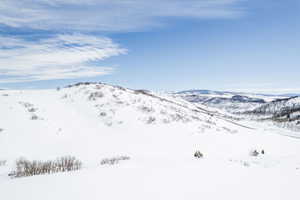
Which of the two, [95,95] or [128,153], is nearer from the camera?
[128,153]

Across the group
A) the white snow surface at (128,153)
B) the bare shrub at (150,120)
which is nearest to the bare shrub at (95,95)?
the white snow surface at (128,153)

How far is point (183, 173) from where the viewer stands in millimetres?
7586

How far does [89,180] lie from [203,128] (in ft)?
64.4

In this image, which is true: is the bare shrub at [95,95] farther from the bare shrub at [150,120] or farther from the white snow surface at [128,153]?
the bare shrub at [150,120]

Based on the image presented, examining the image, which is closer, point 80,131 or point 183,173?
point 183,173

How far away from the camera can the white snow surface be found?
19.6 ft

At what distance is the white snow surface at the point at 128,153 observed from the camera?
5.98 meters

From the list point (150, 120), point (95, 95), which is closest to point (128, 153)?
point (150, 120)

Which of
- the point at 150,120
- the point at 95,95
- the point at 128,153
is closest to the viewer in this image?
the point at 128,153

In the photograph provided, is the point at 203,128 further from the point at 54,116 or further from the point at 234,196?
the point at 234,196

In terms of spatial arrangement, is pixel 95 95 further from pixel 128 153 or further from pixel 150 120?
pixel 128 153

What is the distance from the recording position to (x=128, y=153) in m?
15.3

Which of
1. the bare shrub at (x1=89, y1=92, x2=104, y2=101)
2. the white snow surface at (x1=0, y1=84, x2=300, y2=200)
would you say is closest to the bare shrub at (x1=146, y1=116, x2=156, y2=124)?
the white snow surface at (x1=0, y1=84, x2=300, y2=200)

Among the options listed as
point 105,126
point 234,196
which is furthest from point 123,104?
point 234,196
